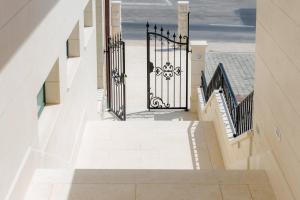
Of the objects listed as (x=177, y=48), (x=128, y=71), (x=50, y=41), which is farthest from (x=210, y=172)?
(x=177, y=48)

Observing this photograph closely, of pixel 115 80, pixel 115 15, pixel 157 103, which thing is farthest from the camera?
pixel 115 15

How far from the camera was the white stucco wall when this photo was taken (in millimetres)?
5719

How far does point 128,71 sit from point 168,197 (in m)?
13.7

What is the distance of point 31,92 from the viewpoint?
7012 millimetres

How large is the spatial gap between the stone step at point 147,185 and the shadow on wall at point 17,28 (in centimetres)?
158

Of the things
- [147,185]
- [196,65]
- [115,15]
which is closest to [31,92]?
[147,185]

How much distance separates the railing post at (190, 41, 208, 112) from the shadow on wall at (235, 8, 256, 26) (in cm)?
1153

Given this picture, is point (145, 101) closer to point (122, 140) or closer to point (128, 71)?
point (128, 71)

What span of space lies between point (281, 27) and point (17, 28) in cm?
274

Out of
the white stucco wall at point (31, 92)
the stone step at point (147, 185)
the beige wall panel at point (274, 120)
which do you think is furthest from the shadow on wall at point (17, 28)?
the beige wall panel at point (274, 120)

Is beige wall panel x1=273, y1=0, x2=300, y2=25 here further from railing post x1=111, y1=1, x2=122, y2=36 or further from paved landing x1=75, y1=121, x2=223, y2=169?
railing post x1=111, y1=1, x2=122, y2=36

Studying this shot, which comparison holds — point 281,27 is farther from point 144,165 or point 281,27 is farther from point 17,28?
point 144,165

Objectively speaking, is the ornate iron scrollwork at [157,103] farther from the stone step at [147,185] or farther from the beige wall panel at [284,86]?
the stone step at [147,185]

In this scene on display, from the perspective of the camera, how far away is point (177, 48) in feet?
73.6
